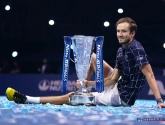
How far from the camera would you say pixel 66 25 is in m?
9.27

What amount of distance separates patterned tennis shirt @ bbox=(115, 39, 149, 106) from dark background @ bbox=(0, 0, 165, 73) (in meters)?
5.47

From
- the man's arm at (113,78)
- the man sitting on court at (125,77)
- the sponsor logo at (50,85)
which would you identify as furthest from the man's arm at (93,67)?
the sponsor logo at (50,85)

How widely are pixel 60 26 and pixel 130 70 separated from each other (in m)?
6.24

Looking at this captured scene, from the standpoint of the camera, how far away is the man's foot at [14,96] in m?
3.38

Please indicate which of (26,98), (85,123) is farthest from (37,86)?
(85,123)

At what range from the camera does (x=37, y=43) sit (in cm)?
962

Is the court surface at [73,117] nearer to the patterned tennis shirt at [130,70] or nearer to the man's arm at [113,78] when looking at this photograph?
the patterned tennis shirt at [130,70]

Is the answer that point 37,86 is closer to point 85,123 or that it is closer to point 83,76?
point 83,76

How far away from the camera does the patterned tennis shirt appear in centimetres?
320

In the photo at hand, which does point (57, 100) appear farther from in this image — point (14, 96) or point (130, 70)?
point (130, 70)

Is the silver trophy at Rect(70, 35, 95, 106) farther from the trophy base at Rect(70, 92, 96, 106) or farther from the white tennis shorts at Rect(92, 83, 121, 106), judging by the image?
the white tennis shorts at Rect(92, 83, 121, 106)

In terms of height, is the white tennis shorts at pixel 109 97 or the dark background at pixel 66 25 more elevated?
the dark background at pixel 66 25

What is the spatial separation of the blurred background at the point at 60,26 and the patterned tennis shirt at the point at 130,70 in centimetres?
531

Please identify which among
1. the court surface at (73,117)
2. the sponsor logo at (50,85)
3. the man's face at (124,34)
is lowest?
the court surface at (73,117)
